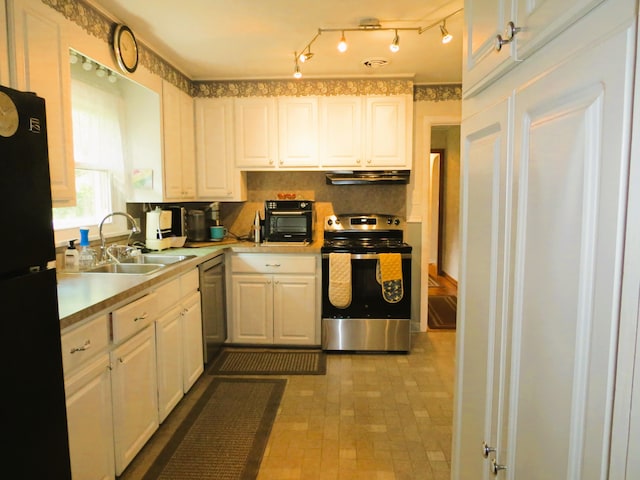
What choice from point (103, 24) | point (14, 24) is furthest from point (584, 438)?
point (103, 24)

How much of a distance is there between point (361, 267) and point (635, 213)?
304 centimetres

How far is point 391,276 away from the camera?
3434mm

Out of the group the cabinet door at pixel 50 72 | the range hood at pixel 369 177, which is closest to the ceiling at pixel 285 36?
the cabinet door at pixel 50 72

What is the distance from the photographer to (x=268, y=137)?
12.5 feet

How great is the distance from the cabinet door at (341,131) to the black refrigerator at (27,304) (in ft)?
9.42

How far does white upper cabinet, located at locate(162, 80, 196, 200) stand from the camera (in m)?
3.27

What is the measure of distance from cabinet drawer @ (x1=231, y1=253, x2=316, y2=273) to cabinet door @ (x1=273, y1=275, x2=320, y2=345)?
0.07 m

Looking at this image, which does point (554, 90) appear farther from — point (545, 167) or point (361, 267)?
point (361, 267)

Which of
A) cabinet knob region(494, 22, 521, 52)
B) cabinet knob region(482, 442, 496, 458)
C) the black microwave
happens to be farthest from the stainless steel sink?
cabinet knob region(494, 22, 521, 52)

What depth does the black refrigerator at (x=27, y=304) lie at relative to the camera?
37.9 inches

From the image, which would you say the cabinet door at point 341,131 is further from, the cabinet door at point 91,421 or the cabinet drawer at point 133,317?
the cabinet door at point 91,421

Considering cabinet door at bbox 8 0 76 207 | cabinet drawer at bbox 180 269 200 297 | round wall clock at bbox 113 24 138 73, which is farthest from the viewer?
cabinet drawer at bbox 180 269 200 297

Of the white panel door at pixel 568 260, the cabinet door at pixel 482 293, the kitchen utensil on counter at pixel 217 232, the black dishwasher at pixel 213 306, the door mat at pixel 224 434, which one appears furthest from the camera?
the kitchen utensil on counter at pixel 217 232

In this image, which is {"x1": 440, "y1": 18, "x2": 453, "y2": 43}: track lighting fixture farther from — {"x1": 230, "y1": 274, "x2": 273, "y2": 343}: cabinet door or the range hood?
{"x1": 230, "y1": 274, "x2": 273, "y2": 343}: cabinet door
